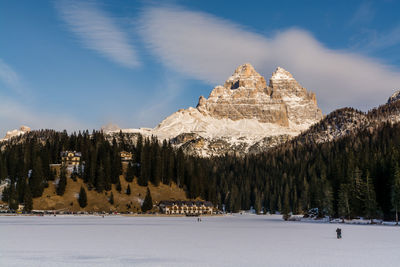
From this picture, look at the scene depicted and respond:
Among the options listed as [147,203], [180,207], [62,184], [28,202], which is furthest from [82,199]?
[180,207]

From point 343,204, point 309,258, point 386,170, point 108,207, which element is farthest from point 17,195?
point 309,258

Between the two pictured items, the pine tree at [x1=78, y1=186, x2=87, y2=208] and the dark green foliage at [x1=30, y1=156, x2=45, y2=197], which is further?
the pine tree at [x1=78, y1=186, x2=87, y2=208]

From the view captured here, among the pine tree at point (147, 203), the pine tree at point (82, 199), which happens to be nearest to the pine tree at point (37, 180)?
the pine tree at point (82, 199)

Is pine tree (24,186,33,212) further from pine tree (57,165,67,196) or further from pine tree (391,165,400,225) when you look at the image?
pine tree (391,165,400,225)

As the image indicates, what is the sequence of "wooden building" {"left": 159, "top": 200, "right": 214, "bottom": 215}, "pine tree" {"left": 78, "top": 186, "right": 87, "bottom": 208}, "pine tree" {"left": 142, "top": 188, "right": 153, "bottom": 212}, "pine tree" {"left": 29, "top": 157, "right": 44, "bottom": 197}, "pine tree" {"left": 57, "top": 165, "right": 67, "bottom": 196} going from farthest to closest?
"wooden building" {"left": 159, "top": 200, "right": 214, "bottom": 215} → "pine tree" {"left": 142, "top": 188, "right": 153, "bottom": 212} → "pine tree" {"left": 57, "top": 165, "right": 67, "bottom": 196} → "pine tree" {"left": 78, "top": 186, "right": 87, "bottom": 208} → "pine tree" {"left": 29, "top": 157, "right": 44, "bottom": 197}

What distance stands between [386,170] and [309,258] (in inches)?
3524

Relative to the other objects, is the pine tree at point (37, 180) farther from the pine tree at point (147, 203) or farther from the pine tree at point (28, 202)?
the pine tree at point (147, 203)

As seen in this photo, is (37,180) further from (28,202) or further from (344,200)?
(344,200)

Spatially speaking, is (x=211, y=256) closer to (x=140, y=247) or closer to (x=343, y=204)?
(x=140, y=247)

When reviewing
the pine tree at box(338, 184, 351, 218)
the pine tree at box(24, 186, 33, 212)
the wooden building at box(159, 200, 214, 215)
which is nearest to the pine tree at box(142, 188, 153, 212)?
the wooden building at box(159, 200, 214, 215)

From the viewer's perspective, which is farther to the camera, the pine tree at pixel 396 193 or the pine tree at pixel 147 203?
the pine tree at pixel 147 203

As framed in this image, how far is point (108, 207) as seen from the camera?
7151 inches

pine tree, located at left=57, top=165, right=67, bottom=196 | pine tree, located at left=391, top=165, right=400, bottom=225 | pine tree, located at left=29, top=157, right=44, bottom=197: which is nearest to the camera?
pine tree, located at left=391, top=165, right=400, bottom=225

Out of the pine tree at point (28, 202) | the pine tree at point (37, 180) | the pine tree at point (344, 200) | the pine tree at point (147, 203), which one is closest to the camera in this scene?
the pine tree at point (344, 200)
